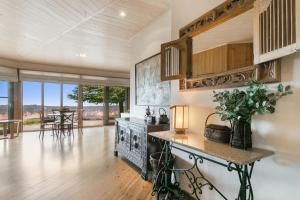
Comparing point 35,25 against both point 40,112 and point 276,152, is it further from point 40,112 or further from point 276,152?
point 40,112

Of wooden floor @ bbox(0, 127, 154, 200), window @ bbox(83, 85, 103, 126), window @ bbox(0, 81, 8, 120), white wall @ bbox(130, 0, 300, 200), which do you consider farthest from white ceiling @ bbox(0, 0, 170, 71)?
window @ bbox(83, 85, 103, 126)

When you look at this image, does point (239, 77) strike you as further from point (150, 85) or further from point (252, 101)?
point (150, 85)

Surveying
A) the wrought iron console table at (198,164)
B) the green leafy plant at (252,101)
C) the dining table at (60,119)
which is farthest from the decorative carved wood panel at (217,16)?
the dining table at (60,119)

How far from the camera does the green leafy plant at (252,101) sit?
1374mm

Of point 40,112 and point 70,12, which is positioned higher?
point 70,12

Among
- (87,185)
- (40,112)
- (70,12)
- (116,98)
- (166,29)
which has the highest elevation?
(70,12)

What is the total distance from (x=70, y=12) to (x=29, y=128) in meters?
6.23

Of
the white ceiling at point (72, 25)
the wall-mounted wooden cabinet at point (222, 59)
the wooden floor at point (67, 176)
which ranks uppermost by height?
the white ceiling at point (72, 25)

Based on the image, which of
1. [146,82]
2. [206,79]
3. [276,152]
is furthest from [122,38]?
[276,152]

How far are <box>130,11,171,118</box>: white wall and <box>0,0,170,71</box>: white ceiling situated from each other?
128 millimetres

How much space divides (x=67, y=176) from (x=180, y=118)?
2074mm

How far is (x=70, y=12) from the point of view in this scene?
314 cm

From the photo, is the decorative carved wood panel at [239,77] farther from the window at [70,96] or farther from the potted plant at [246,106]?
the window at [70,96]

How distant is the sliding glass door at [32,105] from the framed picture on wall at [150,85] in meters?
5.40
